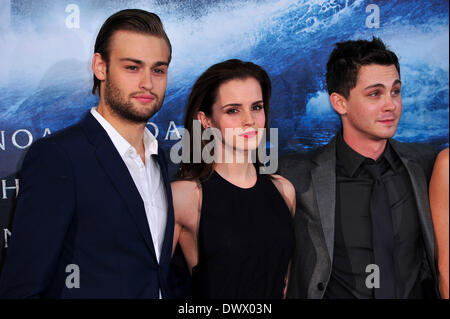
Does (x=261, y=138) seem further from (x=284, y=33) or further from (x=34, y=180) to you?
(x=34, y=180)

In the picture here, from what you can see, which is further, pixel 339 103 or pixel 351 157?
pixel 339 103

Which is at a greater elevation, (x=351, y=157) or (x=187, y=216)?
(x=351, y=157)

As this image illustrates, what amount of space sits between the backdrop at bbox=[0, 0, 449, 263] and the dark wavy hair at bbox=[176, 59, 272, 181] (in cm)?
31

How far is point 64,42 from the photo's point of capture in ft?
10.6

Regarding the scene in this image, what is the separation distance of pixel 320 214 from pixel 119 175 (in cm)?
141

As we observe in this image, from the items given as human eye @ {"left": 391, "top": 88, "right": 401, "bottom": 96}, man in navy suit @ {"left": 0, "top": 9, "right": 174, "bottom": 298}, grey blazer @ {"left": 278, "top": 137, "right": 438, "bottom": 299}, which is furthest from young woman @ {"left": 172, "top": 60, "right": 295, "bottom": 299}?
human eye @ {"left": 391, "top": 88, "right": 401, "bottom": 96}

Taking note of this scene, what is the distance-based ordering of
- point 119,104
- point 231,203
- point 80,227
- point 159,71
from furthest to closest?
point 231,203 → point 159,71 → point 119,104 → point 80,227

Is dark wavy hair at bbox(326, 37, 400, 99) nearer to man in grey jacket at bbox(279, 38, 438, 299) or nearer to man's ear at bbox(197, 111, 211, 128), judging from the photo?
man in grey jacket at bbox(279, 38, 438, 299)

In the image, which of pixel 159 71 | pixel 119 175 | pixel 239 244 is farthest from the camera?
pixel 239 244

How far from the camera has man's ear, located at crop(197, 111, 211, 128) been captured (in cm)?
315

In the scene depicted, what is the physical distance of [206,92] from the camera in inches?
124

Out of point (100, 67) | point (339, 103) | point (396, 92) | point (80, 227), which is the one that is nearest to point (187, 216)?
point (80, 227)

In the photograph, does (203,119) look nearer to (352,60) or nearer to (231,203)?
(231,203)

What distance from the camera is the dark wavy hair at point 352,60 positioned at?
330 centimetres
